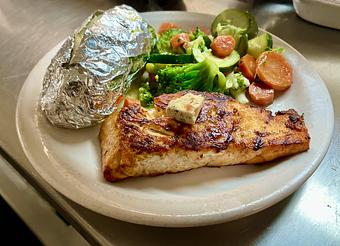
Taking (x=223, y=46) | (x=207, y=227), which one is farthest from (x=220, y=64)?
(x=207, y=227)

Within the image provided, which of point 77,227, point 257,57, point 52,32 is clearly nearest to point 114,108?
point 77,227

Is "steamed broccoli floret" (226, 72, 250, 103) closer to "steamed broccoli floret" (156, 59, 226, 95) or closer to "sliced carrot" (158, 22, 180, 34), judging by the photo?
"steamed broccoli floret" (156, 59, 226, 95)

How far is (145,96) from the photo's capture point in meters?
1.24

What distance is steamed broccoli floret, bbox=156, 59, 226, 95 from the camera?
1252mm

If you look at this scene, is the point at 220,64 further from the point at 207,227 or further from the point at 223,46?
the point at 207,227

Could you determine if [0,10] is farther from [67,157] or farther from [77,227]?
[77,227]

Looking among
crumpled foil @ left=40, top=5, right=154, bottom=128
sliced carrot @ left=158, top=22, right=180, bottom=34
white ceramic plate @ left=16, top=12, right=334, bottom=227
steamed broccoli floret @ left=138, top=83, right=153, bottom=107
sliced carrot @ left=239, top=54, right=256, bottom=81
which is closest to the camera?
white ceramic plate @ left=16, top=12, right=334, bottom=227

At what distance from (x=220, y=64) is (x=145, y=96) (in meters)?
0.28

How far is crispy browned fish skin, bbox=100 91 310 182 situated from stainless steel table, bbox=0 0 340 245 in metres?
0.13

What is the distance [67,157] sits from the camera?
39.6 inches

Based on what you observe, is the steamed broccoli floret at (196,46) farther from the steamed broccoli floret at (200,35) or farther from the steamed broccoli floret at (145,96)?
the steamed broccoli floret at (145,96)

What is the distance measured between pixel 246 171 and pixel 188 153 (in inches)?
6.1

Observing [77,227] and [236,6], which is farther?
[236,6]

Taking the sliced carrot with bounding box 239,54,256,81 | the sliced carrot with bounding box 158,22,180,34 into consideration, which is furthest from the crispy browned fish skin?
the sliced carrot with bounding box 158,22,180,34
